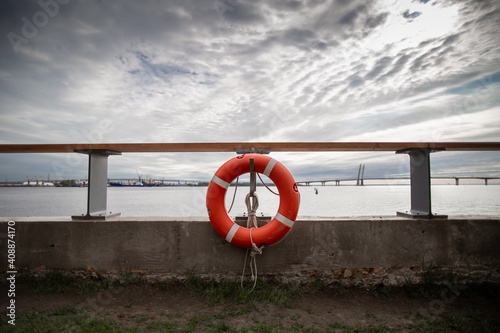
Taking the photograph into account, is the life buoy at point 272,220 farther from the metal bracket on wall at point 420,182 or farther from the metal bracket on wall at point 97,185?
the metal bracket on wall at point 420,182

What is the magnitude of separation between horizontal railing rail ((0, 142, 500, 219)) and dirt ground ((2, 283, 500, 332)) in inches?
26.0

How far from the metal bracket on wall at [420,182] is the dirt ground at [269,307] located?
0.62 metres

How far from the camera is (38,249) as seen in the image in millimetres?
2283

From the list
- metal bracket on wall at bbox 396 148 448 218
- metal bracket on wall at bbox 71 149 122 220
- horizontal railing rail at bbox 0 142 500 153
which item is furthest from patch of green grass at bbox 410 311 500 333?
metal bracket on wall at bbox 71 149 122 220

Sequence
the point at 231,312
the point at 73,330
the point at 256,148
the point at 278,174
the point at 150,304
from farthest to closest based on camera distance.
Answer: the point at 256,148, the point at 278,174, the point at 150,304, the point at 231,312, the point at 73,330

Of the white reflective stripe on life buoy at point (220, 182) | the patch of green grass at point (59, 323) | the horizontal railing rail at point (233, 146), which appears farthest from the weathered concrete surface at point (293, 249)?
the horizontal railing rail at point (233, 146)

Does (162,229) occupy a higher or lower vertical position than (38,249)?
higher

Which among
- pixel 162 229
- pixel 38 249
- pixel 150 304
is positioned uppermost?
pixel 162 229

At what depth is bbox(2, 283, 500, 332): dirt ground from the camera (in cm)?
179

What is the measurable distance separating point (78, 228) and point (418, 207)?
292 cm

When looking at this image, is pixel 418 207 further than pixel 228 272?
Yes

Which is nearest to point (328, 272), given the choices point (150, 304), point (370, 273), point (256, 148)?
point (370, 273)

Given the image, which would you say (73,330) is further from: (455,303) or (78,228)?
(455,303)

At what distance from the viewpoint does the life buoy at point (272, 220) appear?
208 centimetres
